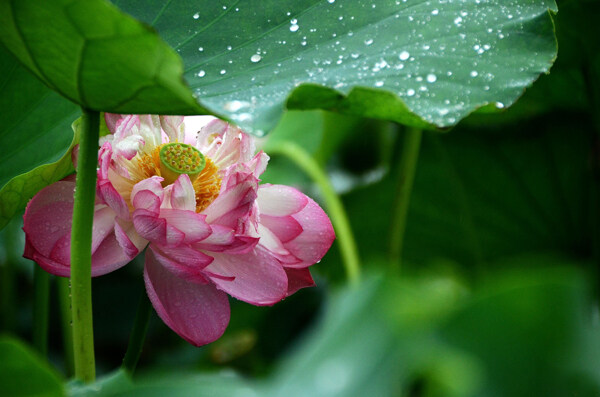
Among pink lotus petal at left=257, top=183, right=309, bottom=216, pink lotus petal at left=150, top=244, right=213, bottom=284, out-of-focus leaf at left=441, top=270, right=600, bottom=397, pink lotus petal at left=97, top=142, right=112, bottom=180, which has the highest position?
out-of-focus leaf at left=441, top=270, right=600, bottom=397

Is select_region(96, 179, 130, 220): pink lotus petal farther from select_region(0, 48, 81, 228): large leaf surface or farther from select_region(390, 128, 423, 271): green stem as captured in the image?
select_region(390, 128, 423, 271): green stem

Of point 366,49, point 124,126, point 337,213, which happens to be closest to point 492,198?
point 337,213

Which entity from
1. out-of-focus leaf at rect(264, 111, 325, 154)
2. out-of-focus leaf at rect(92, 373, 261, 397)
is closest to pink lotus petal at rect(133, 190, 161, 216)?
out-of-focus leaf at rect(92, 373, 261, 397)

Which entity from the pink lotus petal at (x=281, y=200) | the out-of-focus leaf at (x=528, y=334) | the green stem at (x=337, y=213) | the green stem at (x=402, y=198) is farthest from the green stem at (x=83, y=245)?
the green stem at (x=402, y=198)

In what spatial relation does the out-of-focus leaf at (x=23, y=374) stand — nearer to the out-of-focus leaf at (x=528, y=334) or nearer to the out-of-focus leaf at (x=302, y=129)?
the out-of-focus leaf at (x=528, y=334)

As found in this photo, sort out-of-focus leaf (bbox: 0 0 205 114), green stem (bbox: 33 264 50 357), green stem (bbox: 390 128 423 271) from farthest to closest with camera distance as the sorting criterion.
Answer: green stem (bbox: 390 128 423 271), green stem (bbox: 33 264 50 357), out-of-focus leaf (bbox: 0 0 205 114)

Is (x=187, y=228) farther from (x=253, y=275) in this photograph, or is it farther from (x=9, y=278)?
(x=9, y=278)

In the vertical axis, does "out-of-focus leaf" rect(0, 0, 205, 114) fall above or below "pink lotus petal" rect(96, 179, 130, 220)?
above

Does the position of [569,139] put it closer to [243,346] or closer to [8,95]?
[243,346]
